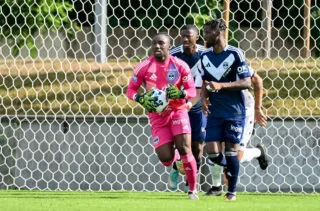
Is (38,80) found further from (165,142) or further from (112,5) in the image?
(165,142)

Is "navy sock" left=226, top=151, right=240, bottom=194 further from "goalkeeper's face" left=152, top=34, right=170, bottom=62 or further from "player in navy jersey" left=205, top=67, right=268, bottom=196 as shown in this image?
"goalkeeper's face" left=152, top=34, right=170, bottom=62

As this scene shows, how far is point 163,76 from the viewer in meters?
10.5

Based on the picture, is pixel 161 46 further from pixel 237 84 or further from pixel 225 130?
pixel 225 130

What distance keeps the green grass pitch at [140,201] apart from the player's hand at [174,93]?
97 cm

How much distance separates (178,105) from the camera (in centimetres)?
1044

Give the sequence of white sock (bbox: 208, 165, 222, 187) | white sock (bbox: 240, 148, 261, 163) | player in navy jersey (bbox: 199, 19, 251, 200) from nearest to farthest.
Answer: player in navy jersey (bbox: 199, 19, 251, 200)
white sock (bbox: 208, 165, 222, 187)
white sock (bbox: 240, 148, 261, 163)

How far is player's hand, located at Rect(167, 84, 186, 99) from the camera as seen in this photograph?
10.1 meters

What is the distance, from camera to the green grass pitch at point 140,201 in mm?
8703

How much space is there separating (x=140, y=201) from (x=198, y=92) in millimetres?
1836

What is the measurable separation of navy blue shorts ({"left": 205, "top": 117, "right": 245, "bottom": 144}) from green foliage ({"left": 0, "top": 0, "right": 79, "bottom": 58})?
13.4ft

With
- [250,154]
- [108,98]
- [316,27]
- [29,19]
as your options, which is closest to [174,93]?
[250,154]

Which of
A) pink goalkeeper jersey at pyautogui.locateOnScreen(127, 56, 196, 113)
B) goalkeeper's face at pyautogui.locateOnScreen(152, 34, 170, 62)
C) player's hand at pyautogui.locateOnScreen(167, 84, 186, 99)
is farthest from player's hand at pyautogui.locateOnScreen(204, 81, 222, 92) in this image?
goalkeeper's face at pyautogui.locateOnScreen(152, 34, 170, 62)

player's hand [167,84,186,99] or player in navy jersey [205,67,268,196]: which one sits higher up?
player's hand [167,84,186,99]

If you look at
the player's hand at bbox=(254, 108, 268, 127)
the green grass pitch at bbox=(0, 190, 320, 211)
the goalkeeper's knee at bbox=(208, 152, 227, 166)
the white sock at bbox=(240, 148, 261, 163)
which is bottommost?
the green grass pitch at bbox=(0, 190, 320, 211)
